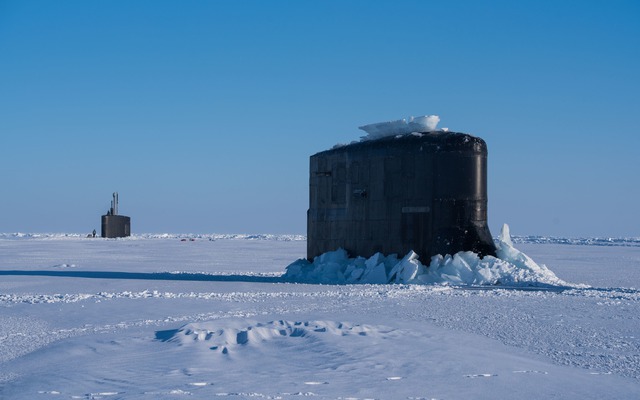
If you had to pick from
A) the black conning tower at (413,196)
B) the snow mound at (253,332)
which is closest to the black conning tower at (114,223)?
the black conning tower at (413,196)

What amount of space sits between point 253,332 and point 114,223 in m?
56.8

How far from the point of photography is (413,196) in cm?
1469

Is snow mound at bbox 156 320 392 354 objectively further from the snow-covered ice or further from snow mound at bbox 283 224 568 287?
snow mound at bbox 283 224 568 287

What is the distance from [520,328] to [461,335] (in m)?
0.88

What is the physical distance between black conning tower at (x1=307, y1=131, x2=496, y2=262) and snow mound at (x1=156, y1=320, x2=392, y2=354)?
711cm

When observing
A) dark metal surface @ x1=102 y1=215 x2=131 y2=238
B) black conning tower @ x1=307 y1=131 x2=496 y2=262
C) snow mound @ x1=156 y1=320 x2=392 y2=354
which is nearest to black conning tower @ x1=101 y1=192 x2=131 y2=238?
dark metal surface @ x1=102 y1=215 x2=131 y2=238

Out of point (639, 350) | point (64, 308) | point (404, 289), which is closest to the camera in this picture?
point (639, 350)

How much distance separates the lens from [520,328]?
7.88 m

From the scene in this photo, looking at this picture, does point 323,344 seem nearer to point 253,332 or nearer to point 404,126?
point 253,332

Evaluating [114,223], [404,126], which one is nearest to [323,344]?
[404,126]

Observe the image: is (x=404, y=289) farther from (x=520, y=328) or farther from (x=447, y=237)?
(x=520, y=328)

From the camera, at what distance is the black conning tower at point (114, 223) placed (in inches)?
2391

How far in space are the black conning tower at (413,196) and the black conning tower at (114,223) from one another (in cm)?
4796

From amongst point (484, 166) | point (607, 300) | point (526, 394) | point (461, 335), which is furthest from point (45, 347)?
point (484, 166)
